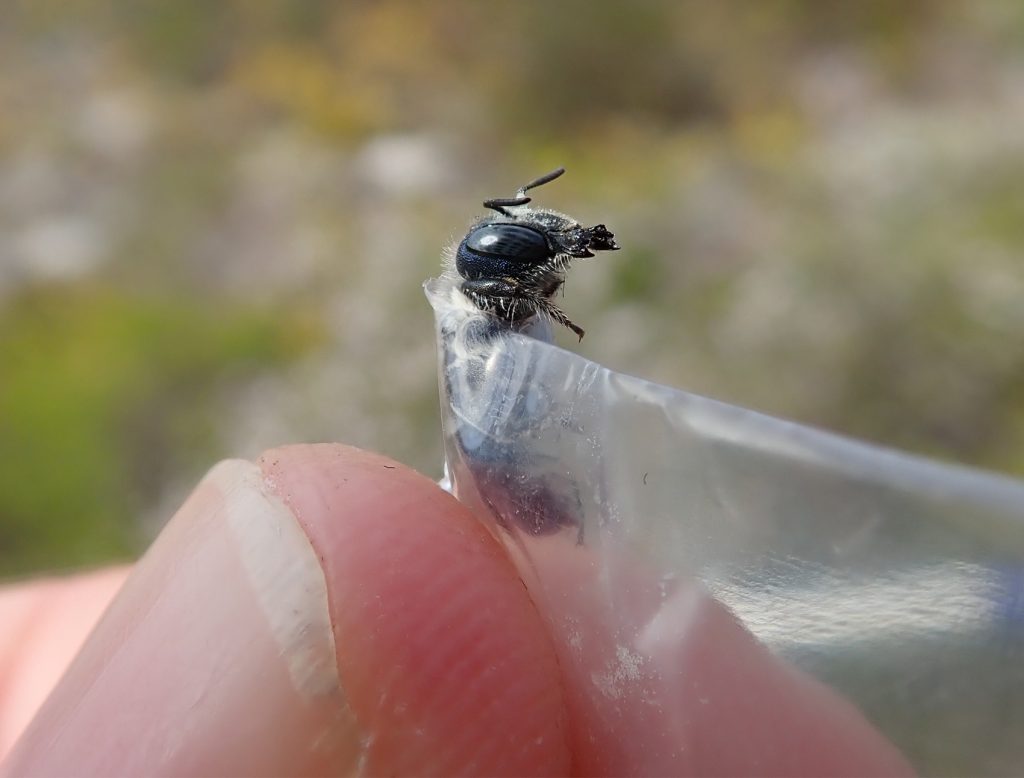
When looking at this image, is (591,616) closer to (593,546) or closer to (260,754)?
(593,546)

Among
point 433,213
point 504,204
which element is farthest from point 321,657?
point 433,213

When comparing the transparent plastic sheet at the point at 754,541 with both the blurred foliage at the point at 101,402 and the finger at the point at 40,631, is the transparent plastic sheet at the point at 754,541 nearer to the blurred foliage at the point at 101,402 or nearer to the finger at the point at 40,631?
the finger at the point at 40,631

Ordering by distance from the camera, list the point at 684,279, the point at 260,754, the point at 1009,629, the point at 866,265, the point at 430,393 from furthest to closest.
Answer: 1. the point at 684,279
2. the point at 866,265
3. the point at 430,393
4. the point at 260,754
5. the point at 1009,629

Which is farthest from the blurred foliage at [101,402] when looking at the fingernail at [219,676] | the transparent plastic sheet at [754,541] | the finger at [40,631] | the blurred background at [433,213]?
the transparent plastic sheet at [754,541]

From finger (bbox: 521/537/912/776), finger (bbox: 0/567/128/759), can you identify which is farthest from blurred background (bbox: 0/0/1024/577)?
finger (bbox: 521/537/912/776)

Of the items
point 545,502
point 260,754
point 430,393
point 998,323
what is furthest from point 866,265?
point 260,754

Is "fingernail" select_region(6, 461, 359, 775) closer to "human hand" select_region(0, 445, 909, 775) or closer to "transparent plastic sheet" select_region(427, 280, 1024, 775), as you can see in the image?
"human hand" select_region(0, 445, 909, 775)

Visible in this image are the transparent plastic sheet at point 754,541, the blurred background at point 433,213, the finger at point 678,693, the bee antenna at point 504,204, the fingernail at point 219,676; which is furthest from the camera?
the blurred background at point 433,213
